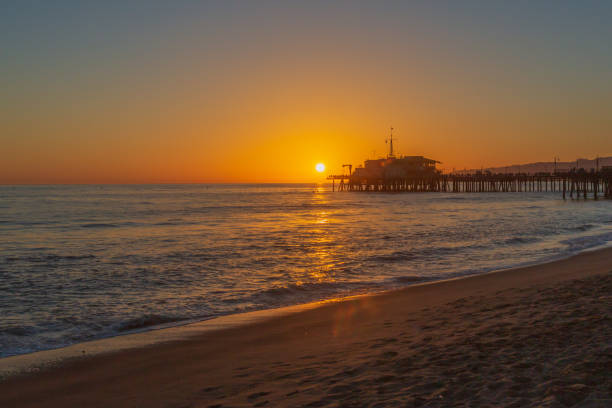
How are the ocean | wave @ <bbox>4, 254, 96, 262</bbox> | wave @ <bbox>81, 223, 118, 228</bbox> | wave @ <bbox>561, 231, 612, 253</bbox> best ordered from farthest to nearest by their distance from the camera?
1. wave @ <bbox>81, 223, 118, 228</bbox>
2. wave @ <bbox>561, 231, 612, 253</bbox>
3. wave @ <bbox>4, 254, 96, 262</bbox>
4. the ocean

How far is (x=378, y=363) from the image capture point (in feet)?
16.7

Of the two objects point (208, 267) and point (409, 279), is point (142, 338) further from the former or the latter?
point (409, 279)

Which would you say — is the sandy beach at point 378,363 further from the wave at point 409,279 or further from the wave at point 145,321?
the wave at point 409,279

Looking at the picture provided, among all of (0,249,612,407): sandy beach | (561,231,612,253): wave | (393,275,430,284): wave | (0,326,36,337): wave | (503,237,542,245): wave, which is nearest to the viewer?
(0,249,612,407): sandy beach

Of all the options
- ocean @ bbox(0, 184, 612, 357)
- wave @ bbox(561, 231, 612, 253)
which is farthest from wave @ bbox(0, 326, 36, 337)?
wave @ bbox(561, 231, 612, 253)

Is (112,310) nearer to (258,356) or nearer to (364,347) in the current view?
(258,356)

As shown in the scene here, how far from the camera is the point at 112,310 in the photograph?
9.05m

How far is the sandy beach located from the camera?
405cm

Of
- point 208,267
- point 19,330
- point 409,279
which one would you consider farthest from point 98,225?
point 409,279

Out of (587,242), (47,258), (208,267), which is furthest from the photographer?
(587,242)

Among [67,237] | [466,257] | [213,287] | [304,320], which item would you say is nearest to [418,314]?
[304,320]

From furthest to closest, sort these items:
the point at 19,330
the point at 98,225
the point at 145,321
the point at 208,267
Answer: the point at 98,225
the point at 208,267
the point at 145,321
the point at 19,330

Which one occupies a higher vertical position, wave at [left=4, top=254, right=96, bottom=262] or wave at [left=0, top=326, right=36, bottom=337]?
wave at [left=0, top=326, right=36, bottom=337]

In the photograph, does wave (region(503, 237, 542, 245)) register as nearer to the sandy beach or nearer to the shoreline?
the shoreline
